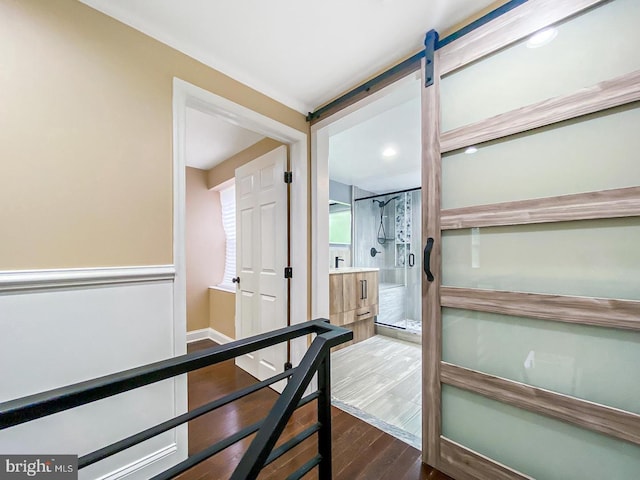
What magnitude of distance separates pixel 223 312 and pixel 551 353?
3.27m

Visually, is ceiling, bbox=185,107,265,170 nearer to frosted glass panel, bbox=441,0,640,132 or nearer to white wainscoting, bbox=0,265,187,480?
white wainscoting, bbox=0,265,187,480

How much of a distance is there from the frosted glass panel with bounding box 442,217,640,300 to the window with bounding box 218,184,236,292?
9.94ft

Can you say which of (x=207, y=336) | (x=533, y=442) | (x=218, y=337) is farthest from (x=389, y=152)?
(x=207, y=336)

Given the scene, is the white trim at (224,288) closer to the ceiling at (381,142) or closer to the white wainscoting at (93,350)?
the white wainscoting at (93,350)

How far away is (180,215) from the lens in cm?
152

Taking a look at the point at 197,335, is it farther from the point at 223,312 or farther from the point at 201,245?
the point at 201,245

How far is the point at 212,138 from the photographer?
2.71 meters

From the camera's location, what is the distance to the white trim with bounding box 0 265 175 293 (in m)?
1.06

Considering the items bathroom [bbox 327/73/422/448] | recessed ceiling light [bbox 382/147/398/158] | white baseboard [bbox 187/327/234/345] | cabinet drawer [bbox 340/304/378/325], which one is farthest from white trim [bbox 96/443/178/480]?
recessed ceiling light [bbox 382/147/398/158]

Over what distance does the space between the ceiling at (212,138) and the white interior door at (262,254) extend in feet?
1.01

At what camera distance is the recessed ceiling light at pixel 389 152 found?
303 centimetres

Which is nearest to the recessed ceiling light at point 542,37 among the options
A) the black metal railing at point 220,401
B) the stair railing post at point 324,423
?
the black metal railing at point 220,401

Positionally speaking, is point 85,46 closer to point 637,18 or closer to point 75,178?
point 75,178

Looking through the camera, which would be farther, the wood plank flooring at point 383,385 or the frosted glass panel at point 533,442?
the wood plank flooring at point 383,385
